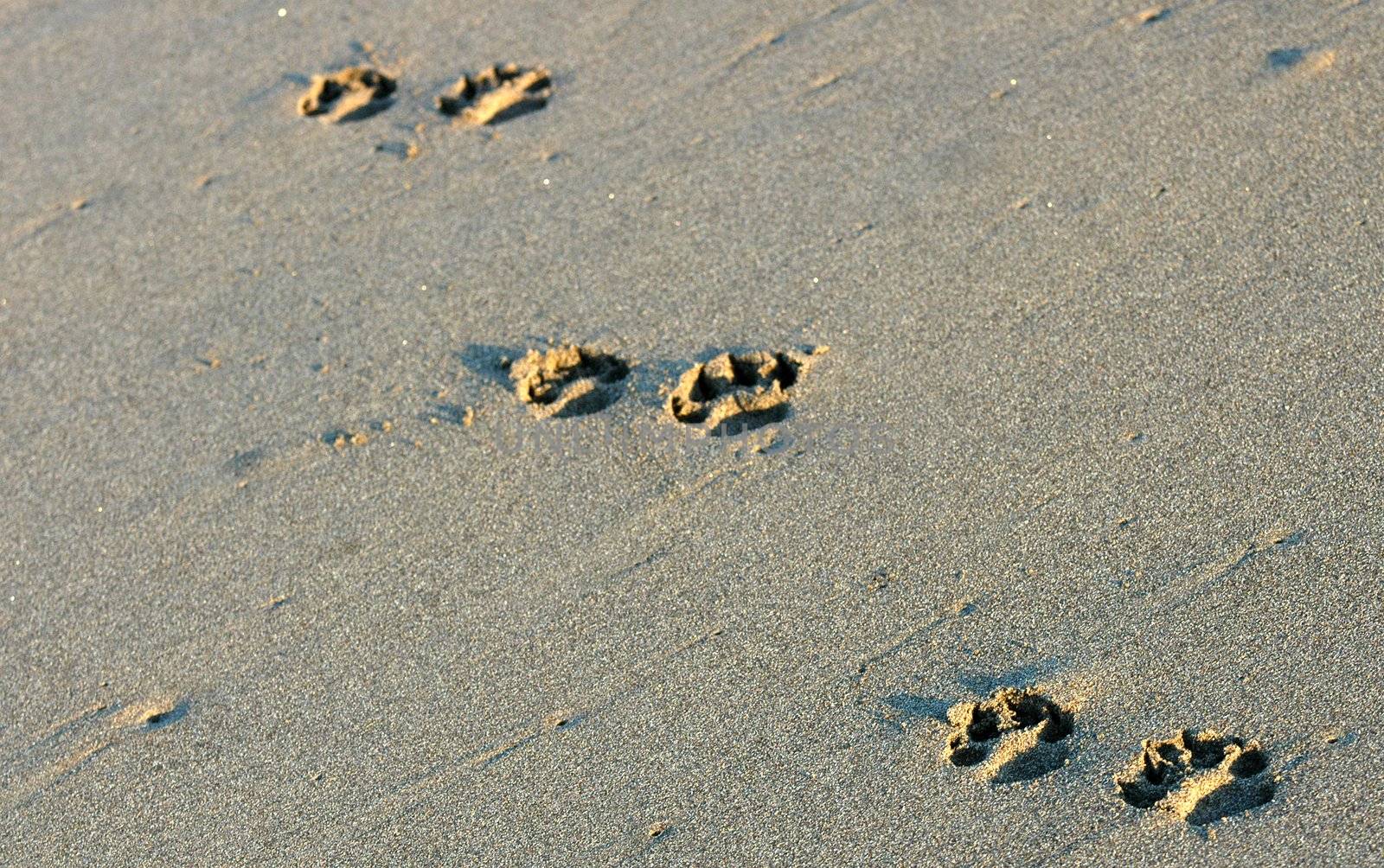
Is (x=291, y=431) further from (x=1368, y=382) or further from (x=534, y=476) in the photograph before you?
(x=1368, y=382)

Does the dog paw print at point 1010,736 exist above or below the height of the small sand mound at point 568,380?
below

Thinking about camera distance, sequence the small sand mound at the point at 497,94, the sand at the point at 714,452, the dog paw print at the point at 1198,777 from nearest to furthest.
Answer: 1. the dog paw print at the point at 1198,777
2. the sand at the point at 714,452
3. the small sand mound at the point at 497,94

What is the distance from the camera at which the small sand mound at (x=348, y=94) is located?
376cm

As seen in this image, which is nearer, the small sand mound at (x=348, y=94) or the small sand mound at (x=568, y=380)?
the small sand mound at (x=568, y=380)

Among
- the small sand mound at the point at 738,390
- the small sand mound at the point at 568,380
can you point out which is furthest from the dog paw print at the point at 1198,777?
the small sand mound at the point at 568,380

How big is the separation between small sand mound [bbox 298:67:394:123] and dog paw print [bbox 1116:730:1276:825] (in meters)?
2.70

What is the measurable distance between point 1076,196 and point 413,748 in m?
2.08

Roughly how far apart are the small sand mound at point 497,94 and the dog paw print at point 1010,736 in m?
2.12

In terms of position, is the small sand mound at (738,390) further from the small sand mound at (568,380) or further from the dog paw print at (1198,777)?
the dog paw print at (1198,777)

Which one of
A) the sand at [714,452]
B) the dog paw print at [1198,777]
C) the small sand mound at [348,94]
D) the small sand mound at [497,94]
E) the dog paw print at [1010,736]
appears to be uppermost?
the small sand mound at [348,94]

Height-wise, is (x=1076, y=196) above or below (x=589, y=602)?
above

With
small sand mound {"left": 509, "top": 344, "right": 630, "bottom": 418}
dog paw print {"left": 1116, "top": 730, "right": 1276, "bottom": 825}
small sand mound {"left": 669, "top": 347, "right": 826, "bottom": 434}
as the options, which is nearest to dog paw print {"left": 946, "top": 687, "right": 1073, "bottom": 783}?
dog paw print {"left": 1116, "top": 730, "right": 1276, "bottom": 825}

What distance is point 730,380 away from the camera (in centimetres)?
308

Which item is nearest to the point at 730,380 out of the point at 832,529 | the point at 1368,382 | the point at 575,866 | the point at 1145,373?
the point at 832,529
